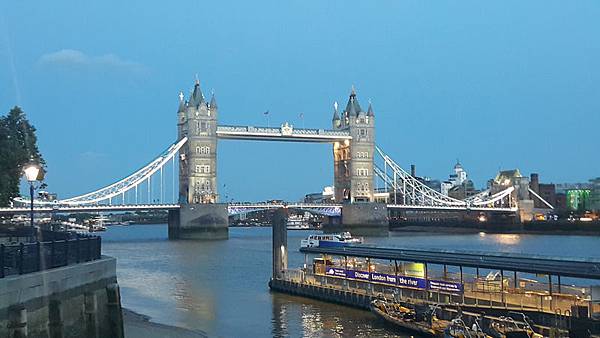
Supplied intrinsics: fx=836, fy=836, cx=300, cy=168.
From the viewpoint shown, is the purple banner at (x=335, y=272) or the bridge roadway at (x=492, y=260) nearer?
the bridge roadway at (x=492, y=260)

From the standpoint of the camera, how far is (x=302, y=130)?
372ft

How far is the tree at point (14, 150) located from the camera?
33.2m

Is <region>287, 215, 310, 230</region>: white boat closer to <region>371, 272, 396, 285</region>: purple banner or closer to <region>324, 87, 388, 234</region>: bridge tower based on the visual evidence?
<region>324, 87, 388, 234</region>: bridge tower

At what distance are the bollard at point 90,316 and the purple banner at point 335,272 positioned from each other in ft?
54.2

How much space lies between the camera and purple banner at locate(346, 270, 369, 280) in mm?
31052

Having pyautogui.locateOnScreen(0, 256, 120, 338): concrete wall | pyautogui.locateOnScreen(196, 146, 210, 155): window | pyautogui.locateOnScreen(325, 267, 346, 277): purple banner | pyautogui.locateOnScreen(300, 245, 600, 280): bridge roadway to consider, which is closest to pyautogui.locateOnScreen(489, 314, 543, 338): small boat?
pyautogui.locateOnScreen(300, 245, 600, 280): bridge roadway

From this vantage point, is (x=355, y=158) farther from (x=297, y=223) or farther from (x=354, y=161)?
(x=297, y=223)

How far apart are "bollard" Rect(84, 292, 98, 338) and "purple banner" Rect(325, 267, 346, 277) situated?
650 inches

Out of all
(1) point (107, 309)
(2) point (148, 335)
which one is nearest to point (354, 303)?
(2) point (148, 335)

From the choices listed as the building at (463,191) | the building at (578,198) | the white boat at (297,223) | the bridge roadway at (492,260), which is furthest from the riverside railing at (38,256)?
the building at (463,191)

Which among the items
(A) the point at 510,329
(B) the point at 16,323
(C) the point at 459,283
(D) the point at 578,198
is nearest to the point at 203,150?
(D) the point at 578,198

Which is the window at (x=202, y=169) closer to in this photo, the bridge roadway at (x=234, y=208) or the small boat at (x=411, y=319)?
the bridge roadway at (x=234, y=208)

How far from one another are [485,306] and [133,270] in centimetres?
3120

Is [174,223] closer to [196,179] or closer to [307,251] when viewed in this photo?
[196,179]
